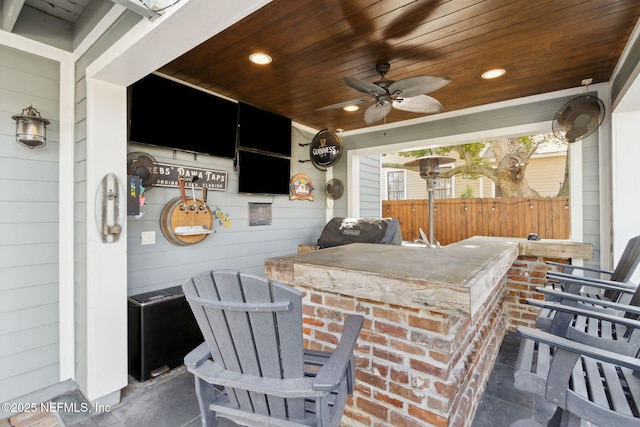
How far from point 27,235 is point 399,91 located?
3.20 metres

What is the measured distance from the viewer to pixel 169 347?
266cm

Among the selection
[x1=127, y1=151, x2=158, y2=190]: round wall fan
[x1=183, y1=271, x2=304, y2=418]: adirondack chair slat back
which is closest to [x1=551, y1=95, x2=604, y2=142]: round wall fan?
[x1=183, y1=271, x2=304, y2=418]: adirondack chair slat back

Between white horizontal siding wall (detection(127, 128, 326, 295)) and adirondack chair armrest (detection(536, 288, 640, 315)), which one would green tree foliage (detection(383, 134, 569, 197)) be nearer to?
white horizontal siding wall (detection(127, 128, 326, 295))

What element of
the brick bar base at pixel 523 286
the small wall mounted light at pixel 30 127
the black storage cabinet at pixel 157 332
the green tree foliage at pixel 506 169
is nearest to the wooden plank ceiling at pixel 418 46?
the small wall mounted light at pixel 30 127

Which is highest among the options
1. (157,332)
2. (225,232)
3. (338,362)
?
(225,232)

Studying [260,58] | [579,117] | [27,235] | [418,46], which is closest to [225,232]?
[27,235]

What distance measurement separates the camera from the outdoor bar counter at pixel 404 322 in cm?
132

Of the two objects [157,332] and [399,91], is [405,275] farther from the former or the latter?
[157,332]

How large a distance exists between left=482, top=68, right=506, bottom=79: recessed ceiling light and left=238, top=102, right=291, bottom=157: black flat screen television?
2596 mm

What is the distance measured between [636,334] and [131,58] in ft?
10.8

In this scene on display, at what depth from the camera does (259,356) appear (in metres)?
1.15

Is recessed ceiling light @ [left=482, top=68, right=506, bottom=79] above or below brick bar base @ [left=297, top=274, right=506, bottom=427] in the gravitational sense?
above

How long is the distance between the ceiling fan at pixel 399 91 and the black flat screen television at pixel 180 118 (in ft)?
5.74

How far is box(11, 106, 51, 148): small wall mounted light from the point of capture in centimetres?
216
